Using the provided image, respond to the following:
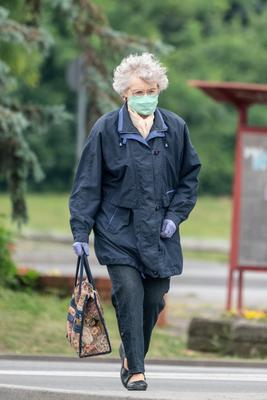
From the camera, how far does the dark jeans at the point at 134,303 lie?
7.43 m

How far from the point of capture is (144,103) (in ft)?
24.6

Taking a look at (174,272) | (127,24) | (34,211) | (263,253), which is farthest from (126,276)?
(127,24)

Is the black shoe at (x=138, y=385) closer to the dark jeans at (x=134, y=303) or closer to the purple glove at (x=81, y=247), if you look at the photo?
the dark jeans at (x=134, y=303)

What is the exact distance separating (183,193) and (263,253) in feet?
22.0

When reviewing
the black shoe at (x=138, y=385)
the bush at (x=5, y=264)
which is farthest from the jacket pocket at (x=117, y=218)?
the bush at (x=5, y=264)

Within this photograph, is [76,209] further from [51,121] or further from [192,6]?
[192,6]

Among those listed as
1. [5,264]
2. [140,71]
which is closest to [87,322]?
[140,71]

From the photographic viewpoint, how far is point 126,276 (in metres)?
7.42

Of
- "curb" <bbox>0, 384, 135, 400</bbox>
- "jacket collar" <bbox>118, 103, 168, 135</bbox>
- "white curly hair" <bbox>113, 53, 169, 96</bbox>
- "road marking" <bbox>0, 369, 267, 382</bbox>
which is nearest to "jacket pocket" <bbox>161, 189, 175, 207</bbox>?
"jacket collar" <bbox>118, 103, 168, 135</bbox>

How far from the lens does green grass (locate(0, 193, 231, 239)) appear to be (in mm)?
30625

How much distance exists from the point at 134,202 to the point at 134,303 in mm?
522

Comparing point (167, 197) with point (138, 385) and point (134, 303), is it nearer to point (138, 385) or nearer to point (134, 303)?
point (134, 303)

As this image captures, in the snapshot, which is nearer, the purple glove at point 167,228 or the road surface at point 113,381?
the road surface at point 113,381

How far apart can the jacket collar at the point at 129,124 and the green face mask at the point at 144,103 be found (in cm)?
8
